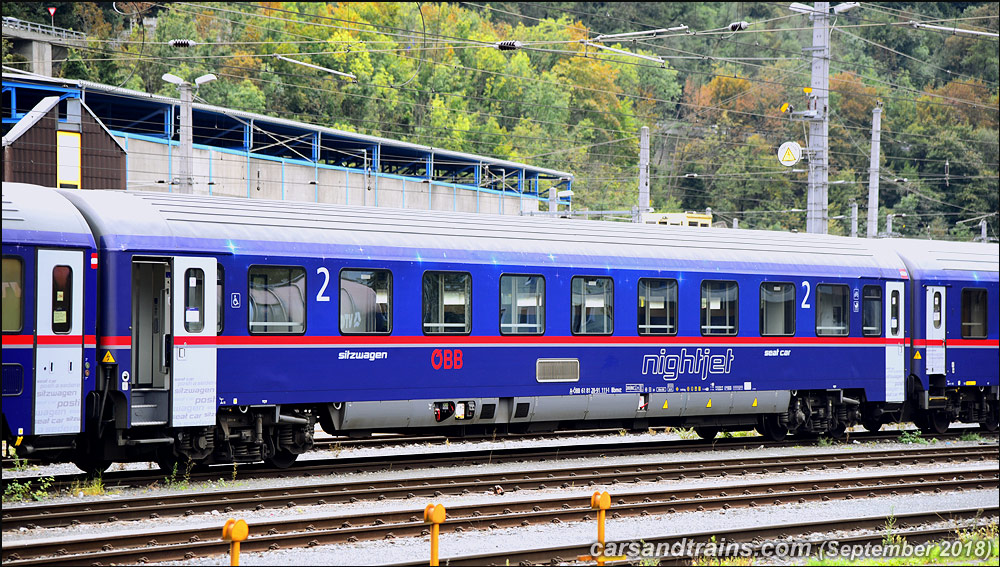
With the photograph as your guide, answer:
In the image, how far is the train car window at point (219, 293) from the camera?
14625 millimetres

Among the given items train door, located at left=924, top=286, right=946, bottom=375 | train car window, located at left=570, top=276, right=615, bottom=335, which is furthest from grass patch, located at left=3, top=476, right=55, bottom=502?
train door, located at left=924, top=286, right=946, bottom=375

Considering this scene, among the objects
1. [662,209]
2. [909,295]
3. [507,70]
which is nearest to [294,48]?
[507,70]

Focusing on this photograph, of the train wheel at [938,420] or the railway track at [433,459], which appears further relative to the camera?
the train wheel at [938,420]

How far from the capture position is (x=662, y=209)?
81.6 meters

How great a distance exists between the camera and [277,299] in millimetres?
15219

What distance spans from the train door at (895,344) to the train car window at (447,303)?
9.39 metres

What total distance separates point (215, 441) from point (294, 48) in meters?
55.7

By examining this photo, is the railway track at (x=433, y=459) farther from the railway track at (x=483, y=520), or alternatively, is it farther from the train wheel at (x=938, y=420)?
the railway track at (x=483, y=520)

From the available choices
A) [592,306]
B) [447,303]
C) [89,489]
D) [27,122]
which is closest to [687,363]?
[592,306]

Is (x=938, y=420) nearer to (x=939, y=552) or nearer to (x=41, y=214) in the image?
(x=939, y=552)

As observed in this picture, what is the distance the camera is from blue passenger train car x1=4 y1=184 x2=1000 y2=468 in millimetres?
14383

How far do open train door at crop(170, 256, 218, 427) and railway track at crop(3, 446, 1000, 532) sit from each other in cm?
132

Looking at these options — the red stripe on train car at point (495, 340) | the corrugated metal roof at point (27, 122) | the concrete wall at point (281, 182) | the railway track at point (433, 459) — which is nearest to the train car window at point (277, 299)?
the red stripe on train car at point (495, 340)

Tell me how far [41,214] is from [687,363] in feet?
35.5
